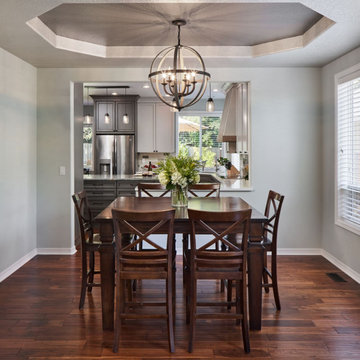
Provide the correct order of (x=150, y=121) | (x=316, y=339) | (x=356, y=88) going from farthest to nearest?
(x=150, y=121), (x=356, y=88), (x=316, y=339)

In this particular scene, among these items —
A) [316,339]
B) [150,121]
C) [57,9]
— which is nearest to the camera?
[316,339]

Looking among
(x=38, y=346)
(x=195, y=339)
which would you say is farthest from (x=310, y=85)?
(x=38, y=346)

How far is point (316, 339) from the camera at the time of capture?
2.62 metres

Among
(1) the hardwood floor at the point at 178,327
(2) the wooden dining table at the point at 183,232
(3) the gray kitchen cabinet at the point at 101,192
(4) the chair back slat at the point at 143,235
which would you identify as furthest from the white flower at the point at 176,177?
(3) the gray kitchen cabinet at the point at 101,192

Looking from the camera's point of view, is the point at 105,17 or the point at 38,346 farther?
the point at 105,17

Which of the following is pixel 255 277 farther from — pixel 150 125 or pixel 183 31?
pixel 150 125

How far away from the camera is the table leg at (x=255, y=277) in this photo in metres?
2.73

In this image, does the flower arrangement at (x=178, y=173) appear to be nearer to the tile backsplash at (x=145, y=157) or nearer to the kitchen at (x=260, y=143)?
the kitchen at (x=260, y=143)

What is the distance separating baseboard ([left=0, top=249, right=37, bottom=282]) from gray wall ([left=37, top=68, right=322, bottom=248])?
22cm

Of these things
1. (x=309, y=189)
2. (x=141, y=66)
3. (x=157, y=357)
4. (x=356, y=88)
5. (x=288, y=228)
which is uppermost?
(x=141, y=66)

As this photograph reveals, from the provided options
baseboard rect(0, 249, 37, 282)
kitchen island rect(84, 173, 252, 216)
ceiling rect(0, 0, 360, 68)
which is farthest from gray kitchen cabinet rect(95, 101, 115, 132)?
baseboard rect(0, 249, 37, 282)

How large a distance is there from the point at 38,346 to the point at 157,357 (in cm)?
81

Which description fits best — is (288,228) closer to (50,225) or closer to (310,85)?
(310,85)

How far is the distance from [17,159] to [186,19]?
2.38 metres
